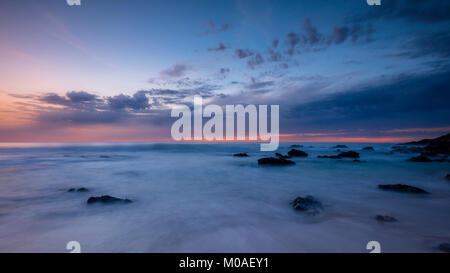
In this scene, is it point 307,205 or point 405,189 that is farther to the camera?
point 405,189

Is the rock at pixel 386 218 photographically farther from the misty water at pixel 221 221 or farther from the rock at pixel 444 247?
the rock at pixel 444 247

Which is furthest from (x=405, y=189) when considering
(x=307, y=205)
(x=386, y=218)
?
(x=307, y=205)

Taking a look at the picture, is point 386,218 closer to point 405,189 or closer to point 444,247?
point 444,247

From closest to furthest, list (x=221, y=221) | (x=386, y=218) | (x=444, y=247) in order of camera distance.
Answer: (x=444, y=247)
(x=386, y=218)
(x=221, y=221)

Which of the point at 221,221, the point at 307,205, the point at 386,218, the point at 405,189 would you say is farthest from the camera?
the point at 405,189

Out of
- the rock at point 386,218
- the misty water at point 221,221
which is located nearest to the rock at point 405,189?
the misty water at point 221,221

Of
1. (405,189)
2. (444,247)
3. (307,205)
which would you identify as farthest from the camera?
(405,189)

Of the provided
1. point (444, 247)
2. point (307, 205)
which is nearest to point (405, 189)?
point (444, 247)

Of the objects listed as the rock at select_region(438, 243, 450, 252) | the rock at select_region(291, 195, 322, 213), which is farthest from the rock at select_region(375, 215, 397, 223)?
the rock at select_region(291, 195, 322, 213)

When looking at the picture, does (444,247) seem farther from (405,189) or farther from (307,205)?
(405,189)

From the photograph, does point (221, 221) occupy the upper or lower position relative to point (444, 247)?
lower
